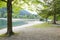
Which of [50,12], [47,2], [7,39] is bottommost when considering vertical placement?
[7,39]

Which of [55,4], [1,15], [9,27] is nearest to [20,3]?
[9,27]

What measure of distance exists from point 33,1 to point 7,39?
194 inches

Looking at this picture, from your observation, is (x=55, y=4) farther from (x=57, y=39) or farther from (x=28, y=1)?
(x=57, y=39)

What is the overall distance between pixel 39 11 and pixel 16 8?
11.0 m

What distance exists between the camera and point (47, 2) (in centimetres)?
2125

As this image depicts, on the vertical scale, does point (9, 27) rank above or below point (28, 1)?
below

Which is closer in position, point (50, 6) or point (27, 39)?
point (27, 39)

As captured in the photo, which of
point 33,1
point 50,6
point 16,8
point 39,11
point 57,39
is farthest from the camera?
point 39,11

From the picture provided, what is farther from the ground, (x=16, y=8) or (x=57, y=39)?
(x=16, y=8)

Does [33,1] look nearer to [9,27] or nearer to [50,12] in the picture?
[9,27]

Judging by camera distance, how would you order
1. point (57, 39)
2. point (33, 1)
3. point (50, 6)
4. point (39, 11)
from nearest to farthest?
point (57, 39), point (33, 1), point (50, 6), point (39, 11)

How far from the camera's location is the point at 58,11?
20969 millimetres

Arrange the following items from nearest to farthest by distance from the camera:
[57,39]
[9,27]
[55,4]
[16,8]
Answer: [57,39] → [9,27] → [16,8] → [55,4]

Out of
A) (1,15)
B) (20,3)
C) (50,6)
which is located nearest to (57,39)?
(20,3)
